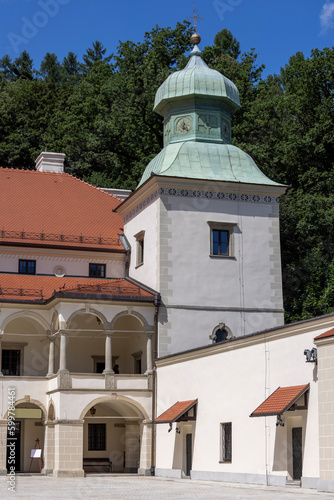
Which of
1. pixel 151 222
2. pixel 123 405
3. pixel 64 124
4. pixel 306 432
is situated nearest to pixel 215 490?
pixel 306 432

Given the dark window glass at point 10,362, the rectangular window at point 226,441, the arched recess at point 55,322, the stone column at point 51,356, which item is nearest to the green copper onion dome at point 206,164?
the arched recess at point 55,322

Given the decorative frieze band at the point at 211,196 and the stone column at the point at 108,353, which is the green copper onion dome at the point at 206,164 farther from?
the stone column at the point at 108,353

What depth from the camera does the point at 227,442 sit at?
81.6 ft

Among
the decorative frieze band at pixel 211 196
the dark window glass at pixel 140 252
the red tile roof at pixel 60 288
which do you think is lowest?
the red tile roof at pixel 60 288

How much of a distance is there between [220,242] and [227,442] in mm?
9728

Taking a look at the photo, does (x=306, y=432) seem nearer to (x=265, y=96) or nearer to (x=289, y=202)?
(x=289, y=202)

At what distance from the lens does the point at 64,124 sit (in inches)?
2163

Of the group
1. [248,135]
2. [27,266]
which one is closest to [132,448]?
[27,266]

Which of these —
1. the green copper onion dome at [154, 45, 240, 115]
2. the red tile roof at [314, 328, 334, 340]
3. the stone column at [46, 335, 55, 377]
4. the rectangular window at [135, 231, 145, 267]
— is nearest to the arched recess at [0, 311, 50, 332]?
the stone column at [46, 335, 55, 377]

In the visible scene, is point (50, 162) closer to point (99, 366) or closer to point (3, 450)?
point (99, 366)

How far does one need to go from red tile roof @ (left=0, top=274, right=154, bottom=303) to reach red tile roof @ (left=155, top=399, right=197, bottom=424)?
179 inches

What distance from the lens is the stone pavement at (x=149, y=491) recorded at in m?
18.1

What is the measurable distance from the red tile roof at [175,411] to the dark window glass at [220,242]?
6680 millimetres

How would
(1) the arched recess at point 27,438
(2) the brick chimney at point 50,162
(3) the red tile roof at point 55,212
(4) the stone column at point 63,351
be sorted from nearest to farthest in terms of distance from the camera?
1. (4) the stone column at point 63,351
2. (1) the arched recess at point 27,438
3. (3) the red tile roof at point 55,212
4. (2) the brick chimney at point 50,162
